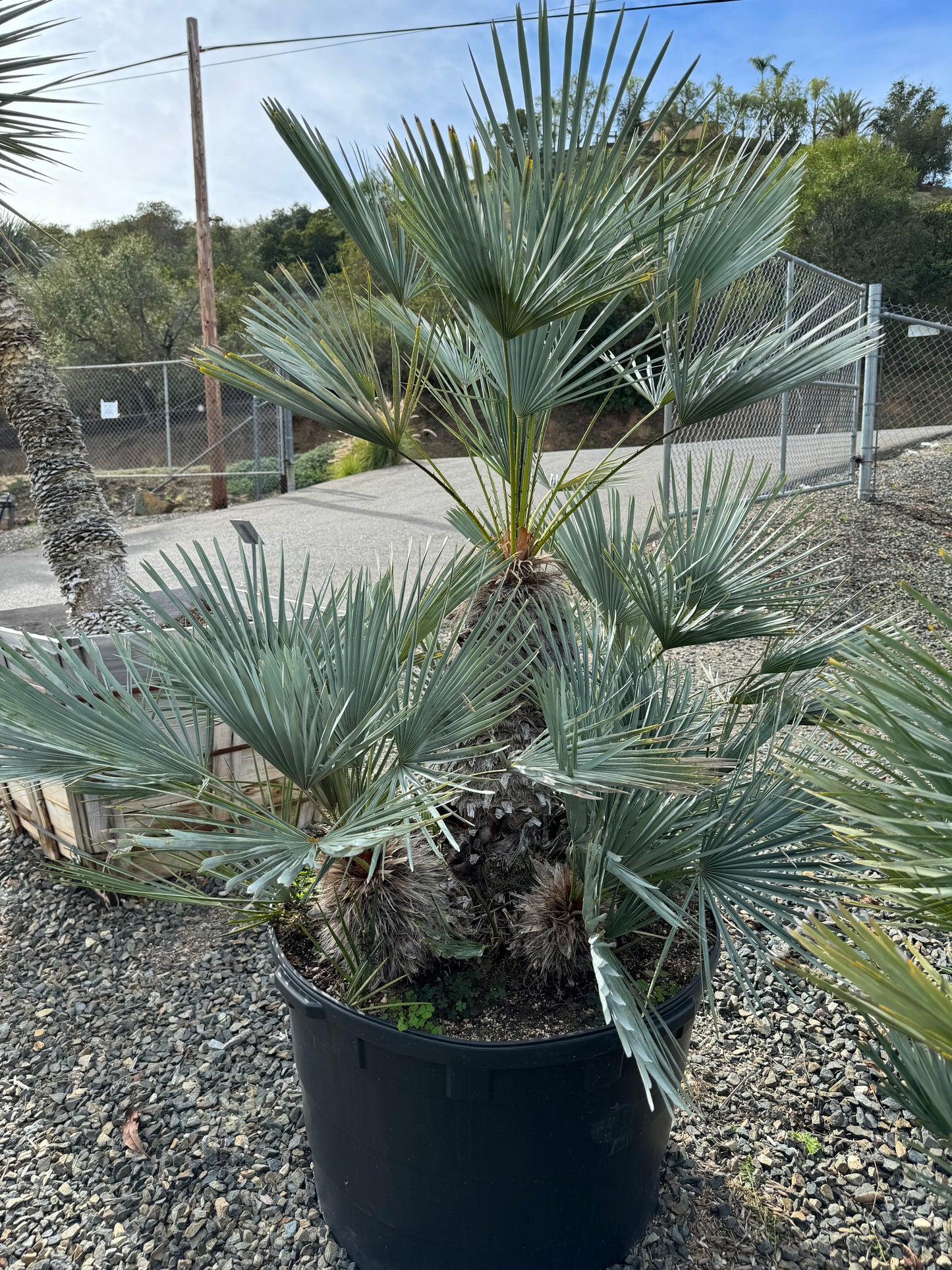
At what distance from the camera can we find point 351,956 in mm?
1660

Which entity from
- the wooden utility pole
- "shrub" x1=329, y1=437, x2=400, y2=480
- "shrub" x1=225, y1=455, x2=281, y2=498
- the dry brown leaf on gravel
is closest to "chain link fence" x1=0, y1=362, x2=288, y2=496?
"shrub" x1=225, y1=455, x2=281, y2=498

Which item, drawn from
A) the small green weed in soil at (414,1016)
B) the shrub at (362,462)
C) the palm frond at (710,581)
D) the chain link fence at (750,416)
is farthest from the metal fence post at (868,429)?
the shrub at (362,462)

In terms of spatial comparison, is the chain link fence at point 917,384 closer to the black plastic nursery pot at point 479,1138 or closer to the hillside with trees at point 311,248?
the hillside with trees at point 311,248

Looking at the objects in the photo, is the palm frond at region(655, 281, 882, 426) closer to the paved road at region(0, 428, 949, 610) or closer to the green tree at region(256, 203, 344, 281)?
the paved road at region(0, 428, 949, 610)

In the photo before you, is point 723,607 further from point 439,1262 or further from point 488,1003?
point 439,1262

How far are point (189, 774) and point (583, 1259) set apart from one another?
115cm

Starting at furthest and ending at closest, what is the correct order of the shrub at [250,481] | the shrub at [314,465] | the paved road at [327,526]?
the shrub at [250,481]
the shrub at [314,465]
the paved road at [327,526]

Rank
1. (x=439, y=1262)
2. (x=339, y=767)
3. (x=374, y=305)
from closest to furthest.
→ (x=339, y=767)
(x=439, y=1262)
(x=374, y=305)

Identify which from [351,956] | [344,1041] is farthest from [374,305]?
[344,1041]

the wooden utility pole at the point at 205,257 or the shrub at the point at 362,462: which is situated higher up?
the wooden utility pole at the point at 205,257

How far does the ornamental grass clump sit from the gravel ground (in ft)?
1.19

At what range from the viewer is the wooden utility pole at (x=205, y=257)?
1085 centimetres

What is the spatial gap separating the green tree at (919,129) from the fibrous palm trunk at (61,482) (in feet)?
131

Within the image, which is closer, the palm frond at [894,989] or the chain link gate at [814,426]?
the palm frond at [894,989]
